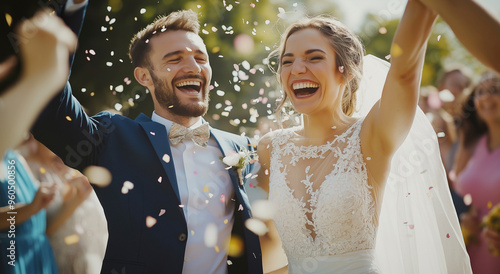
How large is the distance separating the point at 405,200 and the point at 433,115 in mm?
2443

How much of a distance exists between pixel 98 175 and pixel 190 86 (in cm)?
106

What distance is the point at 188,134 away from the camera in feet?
10.5

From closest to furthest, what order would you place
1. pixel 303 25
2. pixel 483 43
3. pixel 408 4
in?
1. pixel 483 43
2. pixel 408 4
3. pixel 303 25

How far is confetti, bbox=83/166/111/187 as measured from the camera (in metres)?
2.81

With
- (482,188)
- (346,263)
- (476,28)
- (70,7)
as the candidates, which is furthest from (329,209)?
(482,188)

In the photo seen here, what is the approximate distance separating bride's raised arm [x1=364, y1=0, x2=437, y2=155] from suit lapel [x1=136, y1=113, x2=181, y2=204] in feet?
4.27

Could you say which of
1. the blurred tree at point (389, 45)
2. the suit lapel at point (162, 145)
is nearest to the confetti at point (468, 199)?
the suit lapel at point (162, 145)

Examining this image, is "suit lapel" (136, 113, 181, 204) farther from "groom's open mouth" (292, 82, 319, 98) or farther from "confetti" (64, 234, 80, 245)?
Answer: "confetti" (64, 234, 80, 245)

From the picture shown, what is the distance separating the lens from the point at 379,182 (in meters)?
2.74

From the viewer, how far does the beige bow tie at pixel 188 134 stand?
318 cm

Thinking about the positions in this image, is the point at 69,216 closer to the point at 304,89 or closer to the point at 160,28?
the point at 160,28

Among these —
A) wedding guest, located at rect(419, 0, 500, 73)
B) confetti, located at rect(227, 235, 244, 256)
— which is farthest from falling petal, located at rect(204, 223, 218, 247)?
wedding guest, located at rect(419, 0, 500, 73)

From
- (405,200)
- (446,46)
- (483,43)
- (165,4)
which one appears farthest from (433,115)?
(446,46)

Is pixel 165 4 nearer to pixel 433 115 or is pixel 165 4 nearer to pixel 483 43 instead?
pixel 433 115
